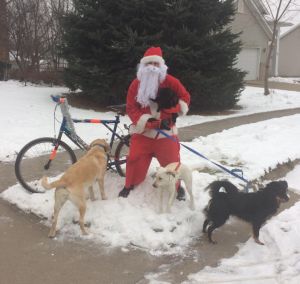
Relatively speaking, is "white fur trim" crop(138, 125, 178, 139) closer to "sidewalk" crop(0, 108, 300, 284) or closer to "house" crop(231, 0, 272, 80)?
"sidewalk" crop(0, 108, 300, 284)

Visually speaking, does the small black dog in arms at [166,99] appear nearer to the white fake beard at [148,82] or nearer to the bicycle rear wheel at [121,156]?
the white fake beard at [148,82]

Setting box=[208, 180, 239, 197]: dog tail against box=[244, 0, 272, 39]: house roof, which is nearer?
box=[208, 180, 239, 197]: dog tail

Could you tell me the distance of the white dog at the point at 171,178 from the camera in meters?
4.93

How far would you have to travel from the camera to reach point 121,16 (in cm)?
1226

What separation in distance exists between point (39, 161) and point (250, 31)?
24469 millimetres

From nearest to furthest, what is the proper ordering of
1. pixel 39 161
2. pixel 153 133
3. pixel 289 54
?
pixel 153 133 → pixel 39 161 → pixel 289 54

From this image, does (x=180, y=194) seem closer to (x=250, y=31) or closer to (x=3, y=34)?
(x=3, y=34)

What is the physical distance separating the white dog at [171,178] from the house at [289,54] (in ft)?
98.7

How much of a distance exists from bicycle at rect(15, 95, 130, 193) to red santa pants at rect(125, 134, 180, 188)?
60cm

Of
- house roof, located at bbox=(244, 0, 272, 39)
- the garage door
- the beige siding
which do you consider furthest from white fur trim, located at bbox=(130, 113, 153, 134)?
house roof, located at bbox=(244, 0, 272, 39)

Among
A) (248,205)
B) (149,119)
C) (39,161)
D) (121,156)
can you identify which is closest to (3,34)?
(39,161)

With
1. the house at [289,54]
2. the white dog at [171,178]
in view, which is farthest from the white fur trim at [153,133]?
the house at [289,54]

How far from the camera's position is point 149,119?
5398 millimetres

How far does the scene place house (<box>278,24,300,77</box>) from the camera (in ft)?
109
